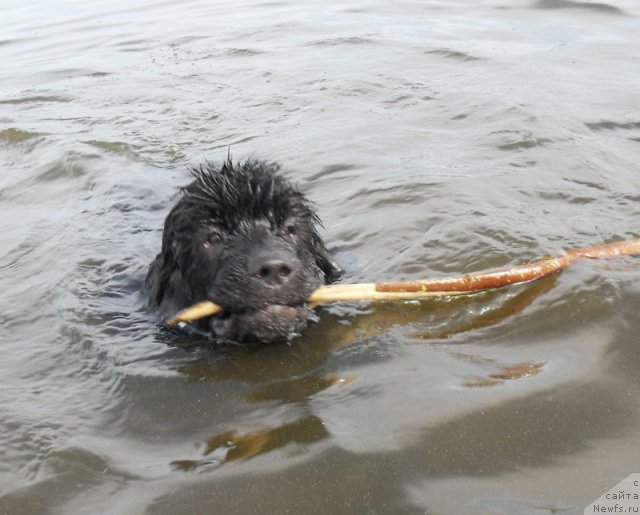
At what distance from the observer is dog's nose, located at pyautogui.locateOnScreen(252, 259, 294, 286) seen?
4.20 metres

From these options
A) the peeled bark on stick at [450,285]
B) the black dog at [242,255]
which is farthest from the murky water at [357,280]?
the black dog at [242,255]

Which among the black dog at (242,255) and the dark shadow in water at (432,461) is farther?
the black dog at (242,255)

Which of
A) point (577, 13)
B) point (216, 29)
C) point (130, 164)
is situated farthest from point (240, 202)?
point (216, 29)

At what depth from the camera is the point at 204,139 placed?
8.88m

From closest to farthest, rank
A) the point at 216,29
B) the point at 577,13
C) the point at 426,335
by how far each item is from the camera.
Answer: the point at 426,335 → the point at 577,13 → the point at 216,29

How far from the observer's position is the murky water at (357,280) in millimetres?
3248

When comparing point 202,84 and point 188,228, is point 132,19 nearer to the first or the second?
point 202,84

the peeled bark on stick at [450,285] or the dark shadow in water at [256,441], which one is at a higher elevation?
the peeled bark on stick at [450,285]

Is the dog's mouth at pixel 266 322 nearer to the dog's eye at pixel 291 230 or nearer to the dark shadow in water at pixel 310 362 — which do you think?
the dark shadow in water at pixel 310 362

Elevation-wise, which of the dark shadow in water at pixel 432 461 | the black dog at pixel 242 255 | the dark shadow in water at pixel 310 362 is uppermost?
the black dog at pixel 242 255

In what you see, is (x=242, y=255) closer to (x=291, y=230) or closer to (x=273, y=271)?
(x=273, y=271)

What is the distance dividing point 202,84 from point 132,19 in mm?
7445

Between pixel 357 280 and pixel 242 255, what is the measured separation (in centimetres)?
123

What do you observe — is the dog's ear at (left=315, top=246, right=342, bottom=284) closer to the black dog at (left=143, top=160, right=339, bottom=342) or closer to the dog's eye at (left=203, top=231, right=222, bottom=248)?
the black dog at (left=143, top=160, right=339, bottom=342)
